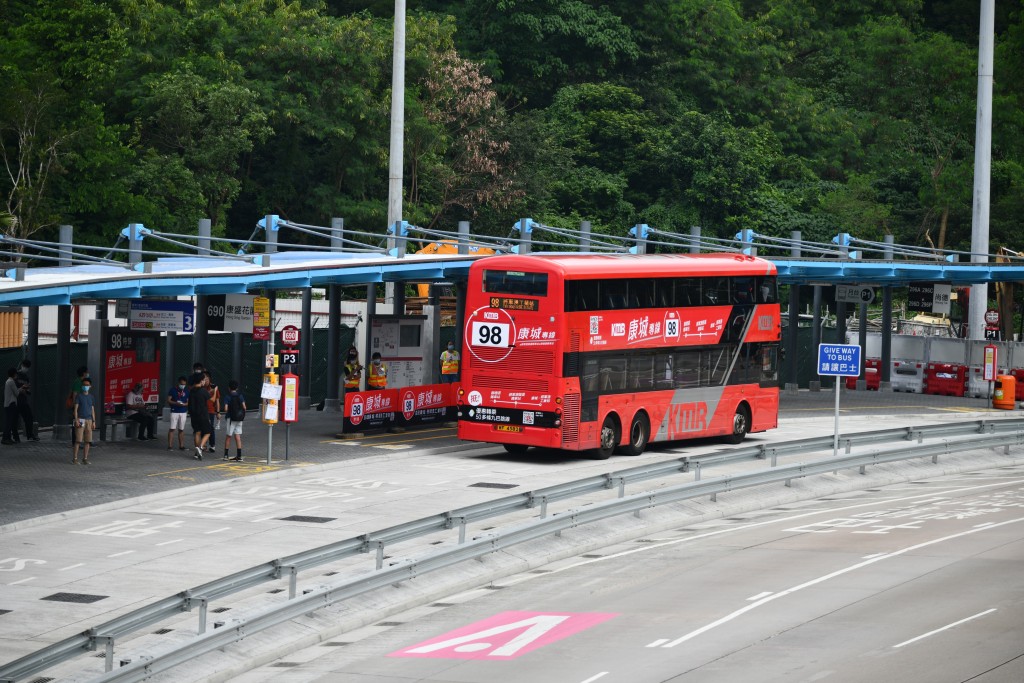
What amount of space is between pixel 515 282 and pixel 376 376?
8.97 m

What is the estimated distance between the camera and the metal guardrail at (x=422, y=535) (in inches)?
570

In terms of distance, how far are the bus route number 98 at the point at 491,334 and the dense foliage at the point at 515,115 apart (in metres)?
19.7

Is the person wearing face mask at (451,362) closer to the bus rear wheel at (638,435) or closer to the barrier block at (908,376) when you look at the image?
the bus rear wheel at (638,435)

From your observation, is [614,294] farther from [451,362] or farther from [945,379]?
[945,379]

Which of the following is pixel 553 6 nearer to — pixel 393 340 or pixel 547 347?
pixel 393 340

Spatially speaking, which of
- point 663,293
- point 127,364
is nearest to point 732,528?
point 663,293

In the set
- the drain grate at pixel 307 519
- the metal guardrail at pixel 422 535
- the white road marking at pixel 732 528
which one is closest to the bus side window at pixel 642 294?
the metal guardrail at pixel 422 535

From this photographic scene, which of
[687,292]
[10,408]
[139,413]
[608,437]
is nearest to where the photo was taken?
[10,408]

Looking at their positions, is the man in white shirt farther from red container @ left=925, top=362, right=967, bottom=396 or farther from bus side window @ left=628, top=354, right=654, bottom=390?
red container @ left=925, top=362, right=967, bottom=396

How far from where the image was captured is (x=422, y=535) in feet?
70.2

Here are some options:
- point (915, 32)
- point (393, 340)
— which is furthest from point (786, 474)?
point (915, 32)

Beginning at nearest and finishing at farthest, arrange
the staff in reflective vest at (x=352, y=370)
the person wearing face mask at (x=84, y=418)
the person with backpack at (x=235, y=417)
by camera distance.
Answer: the person wearing face mask at (x=84, y=418), the person with backpack at (x=235, y=417), the staff in reflective vest at (x=352, y=370)

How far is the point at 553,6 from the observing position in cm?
7562

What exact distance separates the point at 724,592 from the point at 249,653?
6550 millimetres
